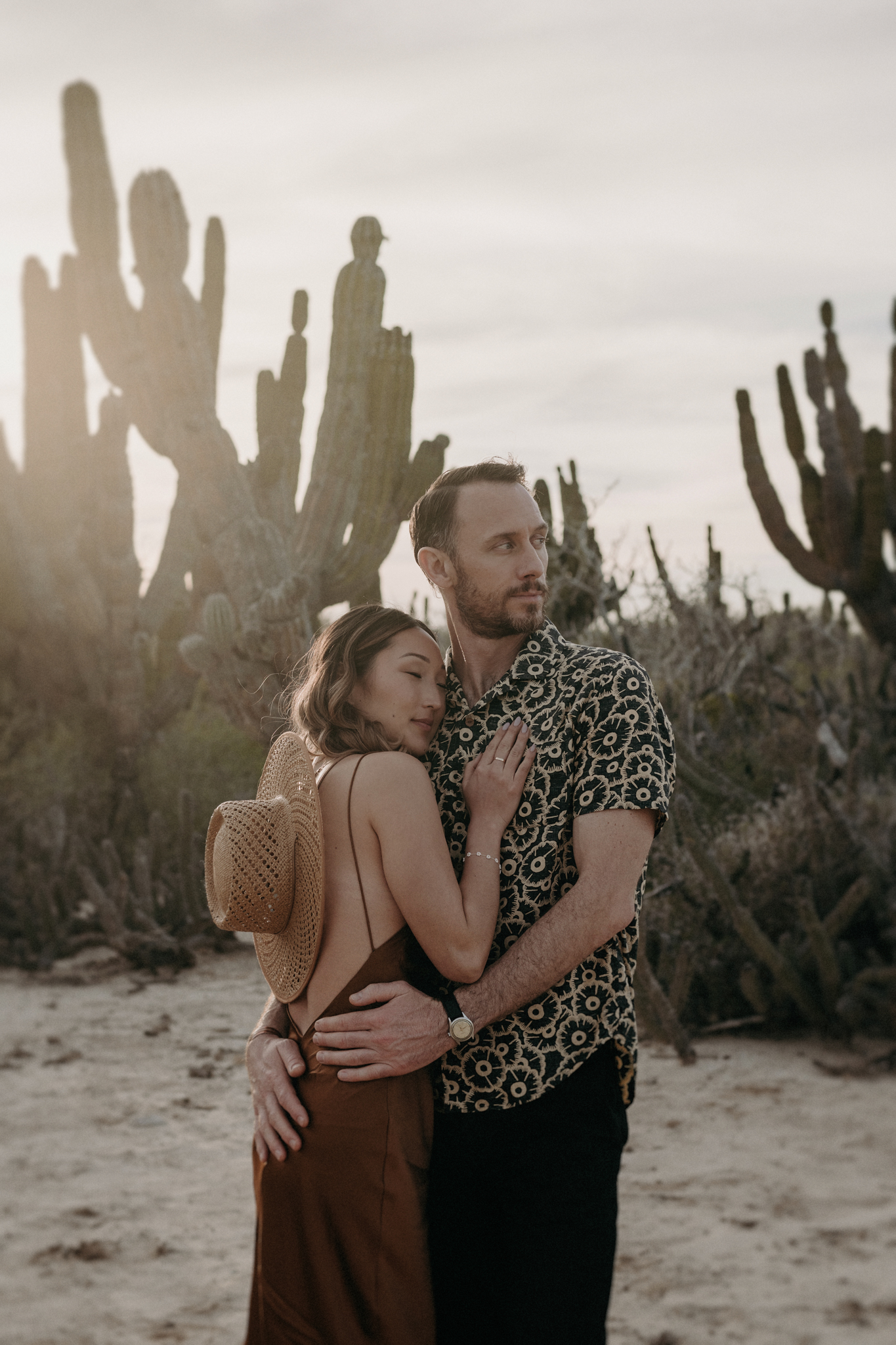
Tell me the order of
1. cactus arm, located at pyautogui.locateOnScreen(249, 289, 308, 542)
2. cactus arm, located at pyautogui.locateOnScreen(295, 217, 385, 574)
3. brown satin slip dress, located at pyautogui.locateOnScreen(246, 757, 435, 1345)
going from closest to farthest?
brown satin slip dress, located at pyautogui.locateOnScreen(246, 757, 435, 1345) < cactus arm, located at pyautogui.locateOnScreen(295, 217, 385, 574) < cactus arm, located at pyautogui.locateOnScreen(249, 289, 308, 542)

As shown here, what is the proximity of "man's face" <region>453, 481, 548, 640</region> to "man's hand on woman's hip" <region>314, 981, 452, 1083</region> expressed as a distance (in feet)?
2.52

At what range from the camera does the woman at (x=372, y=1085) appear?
2.06m

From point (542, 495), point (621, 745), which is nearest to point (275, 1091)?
point (621, 745)

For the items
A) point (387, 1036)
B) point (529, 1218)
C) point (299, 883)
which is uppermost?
point (299, 883)

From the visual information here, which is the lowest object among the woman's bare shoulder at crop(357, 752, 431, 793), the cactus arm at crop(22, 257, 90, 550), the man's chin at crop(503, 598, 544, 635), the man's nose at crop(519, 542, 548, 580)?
the woman's bare shoulder at crop(357, 752, 431, 793)

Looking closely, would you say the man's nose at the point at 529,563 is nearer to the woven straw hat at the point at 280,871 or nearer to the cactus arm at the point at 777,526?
the woven straw hat at the point at 280,871

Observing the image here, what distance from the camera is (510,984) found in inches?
82.3

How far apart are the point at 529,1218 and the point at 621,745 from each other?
865 millimetres

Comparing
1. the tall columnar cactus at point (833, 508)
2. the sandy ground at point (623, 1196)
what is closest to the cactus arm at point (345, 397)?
the sandy ground at point (623, 1196)

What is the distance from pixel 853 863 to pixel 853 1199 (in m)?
2.45

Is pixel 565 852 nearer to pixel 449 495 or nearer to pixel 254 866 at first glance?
pixel 254 866

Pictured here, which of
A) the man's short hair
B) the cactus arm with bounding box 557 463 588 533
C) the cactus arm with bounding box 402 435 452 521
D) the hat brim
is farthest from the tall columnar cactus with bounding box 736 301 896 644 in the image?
the hat brim

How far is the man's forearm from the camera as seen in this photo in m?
2.07

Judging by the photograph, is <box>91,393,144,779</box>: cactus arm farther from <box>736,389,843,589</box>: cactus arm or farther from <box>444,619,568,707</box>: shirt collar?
<box>444,619,568,707</box>: shirt collar
